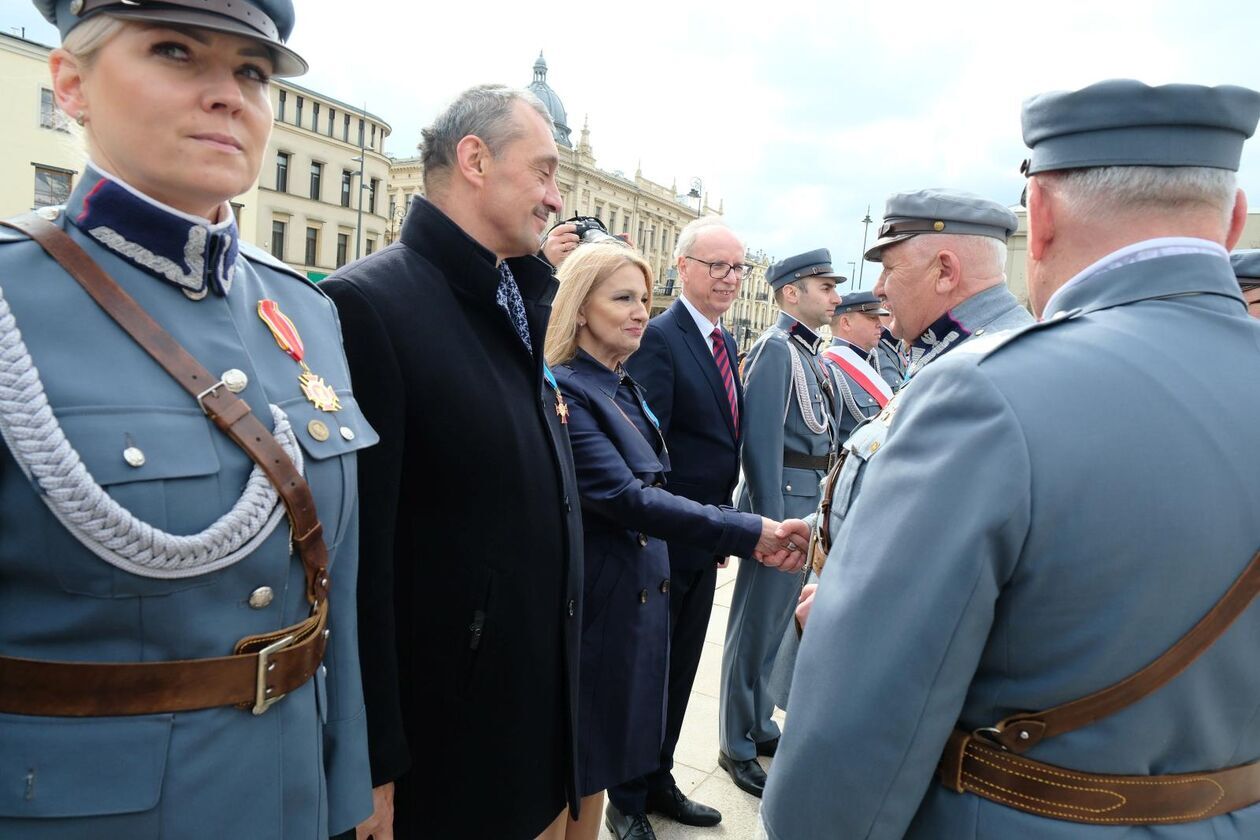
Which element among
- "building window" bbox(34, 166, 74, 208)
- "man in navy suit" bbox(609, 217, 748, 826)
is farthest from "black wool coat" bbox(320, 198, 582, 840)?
"building window" bbox(34, 166, 74, 208)

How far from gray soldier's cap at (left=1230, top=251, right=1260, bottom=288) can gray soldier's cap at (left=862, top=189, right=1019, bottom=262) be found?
9.47ft

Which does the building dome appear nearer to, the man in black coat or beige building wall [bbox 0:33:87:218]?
beige building wall [bbox 0:33:87:218]

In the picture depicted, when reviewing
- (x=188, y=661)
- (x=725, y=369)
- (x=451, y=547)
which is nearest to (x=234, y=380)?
(x=188, y=661)

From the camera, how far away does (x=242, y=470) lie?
1274 mm

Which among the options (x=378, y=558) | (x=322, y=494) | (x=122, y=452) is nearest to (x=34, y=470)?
(x=122, y=452)

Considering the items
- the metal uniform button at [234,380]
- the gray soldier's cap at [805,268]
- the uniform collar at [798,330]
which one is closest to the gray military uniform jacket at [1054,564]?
the metal uniform button at [234,380]

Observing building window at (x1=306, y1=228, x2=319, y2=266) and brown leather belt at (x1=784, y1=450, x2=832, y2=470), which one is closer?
brown leather belt at (x1=784, y1=450, x2=832, y2=470)

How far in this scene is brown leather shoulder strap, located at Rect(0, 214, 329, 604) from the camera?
1.18m

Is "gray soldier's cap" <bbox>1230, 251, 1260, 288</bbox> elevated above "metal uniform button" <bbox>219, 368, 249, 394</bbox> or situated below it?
above

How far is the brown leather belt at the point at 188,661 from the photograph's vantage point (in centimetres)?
109

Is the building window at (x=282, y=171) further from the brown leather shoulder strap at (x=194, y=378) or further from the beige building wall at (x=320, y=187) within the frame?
the brown leather shoulder strap at (x=194, y=378)

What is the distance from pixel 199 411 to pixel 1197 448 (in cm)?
155

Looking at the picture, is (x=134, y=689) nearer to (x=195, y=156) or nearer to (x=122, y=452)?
(x=122, y=452)

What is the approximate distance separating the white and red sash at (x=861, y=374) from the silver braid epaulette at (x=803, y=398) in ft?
2.74
